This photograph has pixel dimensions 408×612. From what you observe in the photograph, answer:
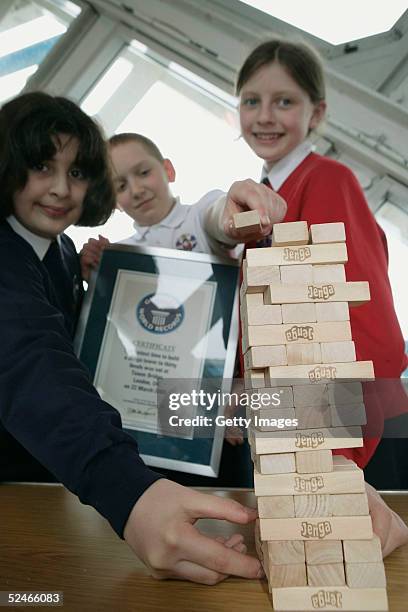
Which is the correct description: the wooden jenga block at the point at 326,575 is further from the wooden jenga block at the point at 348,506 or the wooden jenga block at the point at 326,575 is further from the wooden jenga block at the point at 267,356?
the wooden jenga block at the point at 267,356

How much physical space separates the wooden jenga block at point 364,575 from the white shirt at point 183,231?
827 millimetres

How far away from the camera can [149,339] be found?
3.90 ft

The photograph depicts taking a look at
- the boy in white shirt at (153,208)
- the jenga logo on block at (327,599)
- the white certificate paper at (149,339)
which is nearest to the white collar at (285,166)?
the boy in white shirt at (153,208)

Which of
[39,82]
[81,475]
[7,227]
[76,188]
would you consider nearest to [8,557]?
[81,475]

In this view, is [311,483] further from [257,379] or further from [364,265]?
[364,265]

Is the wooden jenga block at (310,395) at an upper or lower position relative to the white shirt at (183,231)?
→ lower

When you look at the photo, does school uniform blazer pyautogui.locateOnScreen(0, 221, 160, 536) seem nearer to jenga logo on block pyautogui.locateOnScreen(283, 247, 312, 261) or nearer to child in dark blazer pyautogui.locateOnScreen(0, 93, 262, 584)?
child in dark blazer pyautogui.locateOnScreen(0, 93, 262, 584)

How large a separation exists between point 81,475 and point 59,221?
0.67 m

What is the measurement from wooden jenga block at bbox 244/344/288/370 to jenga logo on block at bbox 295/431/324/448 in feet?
0.24

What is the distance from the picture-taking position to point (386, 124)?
5.79 ft

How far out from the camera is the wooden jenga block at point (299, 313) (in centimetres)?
54

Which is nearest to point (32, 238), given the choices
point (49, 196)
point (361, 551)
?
point (49, 196)

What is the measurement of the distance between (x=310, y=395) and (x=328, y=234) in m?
0.17

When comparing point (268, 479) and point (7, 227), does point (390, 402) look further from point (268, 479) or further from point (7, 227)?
point (7, 227)
